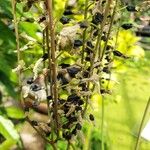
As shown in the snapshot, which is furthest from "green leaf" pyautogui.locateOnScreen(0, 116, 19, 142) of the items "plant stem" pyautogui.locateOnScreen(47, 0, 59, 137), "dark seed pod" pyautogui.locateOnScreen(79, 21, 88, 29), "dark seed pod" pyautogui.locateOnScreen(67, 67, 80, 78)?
"dark seed pod" pyautogui.locateOnScreen(79, 21, 88, 29)

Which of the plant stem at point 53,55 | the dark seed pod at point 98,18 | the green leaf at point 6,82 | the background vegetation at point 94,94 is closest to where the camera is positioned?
the plant stem at point 53,55

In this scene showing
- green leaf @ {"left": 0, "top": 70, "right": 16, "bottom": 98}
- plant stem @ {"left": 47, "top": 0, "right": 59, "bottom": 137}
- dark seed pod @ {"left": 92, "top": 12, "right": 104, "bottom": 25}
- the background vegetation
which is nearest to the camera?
plant stem @ {"left": 47, "top": 0, "right": 59, "bottom": 137}

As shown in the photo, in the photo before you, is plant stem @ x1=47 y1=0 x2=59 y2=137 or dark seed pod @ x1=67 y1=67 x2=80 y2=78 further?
dark seed pod @ x1=67 y1=67 x2=80 y2=78

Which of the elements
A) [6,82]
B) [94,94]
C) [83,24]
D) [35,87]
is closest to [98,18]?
[83,24]

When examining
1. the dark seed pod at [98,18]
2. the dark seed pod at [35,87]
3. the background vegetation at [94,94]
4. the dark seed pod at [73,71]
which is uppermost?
the dark seed pod at [98,18]

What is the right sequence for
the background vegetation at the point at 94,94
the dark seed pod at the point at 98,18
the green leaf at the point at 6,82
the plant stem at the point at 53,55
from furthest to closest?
the green leaf at the point at 6,82 → the background vegetation at the point at 94,94 → the dark seed pod at the point at 98,18 → the plant stem at the point at 53,55

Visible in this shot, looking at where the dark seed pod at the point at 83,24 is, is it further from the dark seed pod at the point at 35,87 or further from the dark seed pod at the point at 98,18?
the dark seed pod at the point at 35,87

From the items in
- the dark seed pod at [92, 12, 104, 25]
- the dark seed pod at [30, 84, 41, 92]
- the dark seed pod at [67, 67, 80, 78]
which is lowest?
the dark seed pod at [30, 84, 41, 92]

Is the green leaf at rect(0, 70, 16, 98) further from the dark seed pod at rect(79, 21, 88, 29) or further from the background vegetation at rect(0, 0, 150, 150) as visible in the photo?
the dark seed pod at rect(79, 21, 88, 29)

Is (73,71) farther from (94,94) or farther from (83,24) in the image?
(94,94)

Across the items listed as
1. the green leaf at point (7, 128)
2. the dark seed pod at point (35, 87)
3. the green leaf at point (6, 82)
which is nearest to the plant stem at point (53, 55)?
the dark seed pod at point (35, 87)

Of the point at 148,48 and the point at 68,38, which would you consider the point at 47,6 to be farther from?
the point at 148,48

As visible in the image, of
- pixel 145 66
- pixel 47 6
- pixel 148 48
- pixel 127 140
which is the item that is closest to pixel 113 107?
pixel 127 140

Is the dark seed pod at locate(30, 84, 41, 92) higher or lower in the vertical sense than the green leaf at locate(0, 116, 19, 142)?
higher
